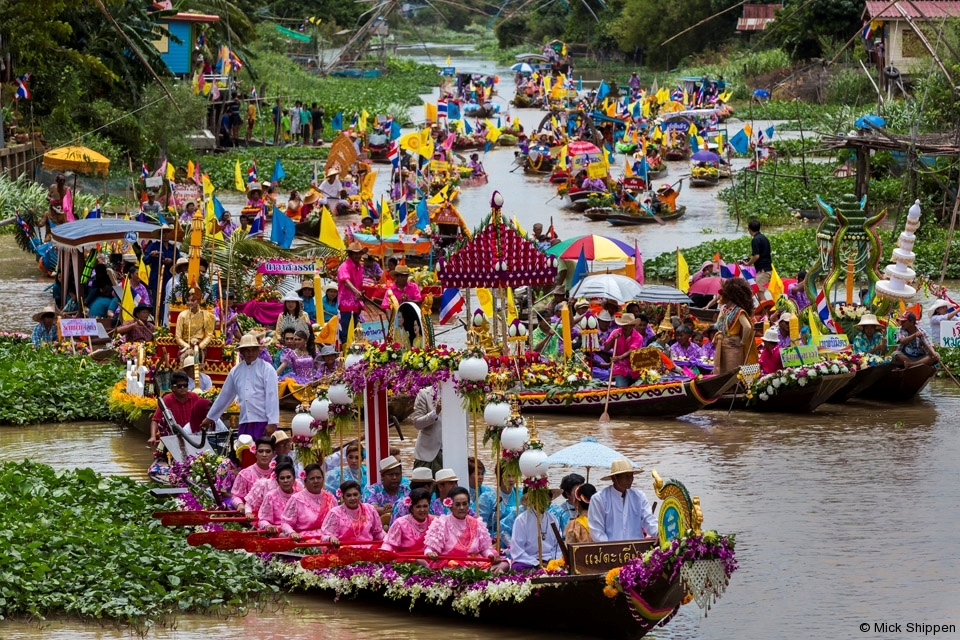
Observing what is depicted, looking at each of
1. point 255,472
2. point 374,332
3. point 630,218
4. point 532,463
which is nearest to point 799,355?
point 374,332

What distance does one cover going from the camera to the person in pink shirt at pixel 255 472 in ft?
41.8

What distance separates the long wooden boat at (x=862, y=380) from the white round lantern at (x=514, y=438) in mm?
8512

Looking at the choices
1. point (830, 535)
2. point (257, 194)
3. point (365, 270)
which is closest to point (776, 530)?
point (830, 535)

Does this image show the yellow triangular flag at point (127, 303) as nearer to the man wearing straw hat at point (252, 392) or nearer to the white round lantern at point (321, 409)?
the man wearing straw hat at point (252, 392)

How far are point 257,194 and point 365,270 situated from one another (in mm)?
10155

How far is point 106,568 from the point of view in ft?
36.8

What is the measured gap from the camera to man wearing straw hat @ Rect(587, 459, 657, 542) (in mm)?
10414

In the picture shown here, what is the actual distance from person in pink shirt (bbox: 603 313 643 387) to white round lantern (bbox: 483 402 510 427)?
7211 mm

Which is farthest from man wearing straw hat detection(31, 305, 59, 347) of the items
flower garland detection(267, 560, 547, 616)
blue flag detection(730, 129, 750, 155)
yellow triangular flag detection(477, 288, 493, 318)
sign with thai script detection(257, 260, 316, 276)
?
blue flag detection(730, 129, 750, 155)

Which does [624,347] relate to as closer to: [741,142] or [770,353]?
[770,353]

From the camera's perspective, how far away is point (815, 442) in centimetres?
1717

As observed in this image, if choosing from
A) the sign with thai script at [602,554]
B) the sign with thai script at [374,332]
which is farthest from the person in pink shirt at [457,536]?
the sign with thai script at [374,332]

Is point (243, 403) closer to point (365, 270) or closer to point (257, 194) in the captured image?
Result: point (365, 270)

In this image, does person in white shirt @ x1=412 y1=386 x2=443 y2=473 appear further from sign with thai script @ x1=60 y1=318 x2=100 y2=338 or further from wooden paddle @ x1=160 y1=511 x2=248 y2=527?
sign with thai script @ x1=60 y1=318 x2=100 y2=338
